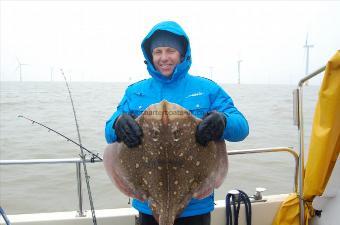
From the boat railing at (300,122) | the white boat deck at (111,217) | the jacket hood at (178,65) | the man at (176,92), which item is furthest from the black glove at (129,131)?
the boat railing at (300,122)

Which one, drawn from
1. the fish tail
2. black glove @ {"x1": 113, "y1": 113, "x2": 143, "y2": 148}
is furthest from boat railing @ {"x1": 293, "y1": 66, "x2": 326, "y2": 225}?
black glove @ {"x1": 113, "y1": 113, "x2": 143, "y2": 148}

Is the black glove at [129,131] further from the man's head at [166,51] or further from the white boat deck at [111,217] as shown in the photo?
the white boat deck at [111,217]

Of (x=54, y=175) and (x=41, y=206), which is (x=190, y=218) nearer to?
(x=41, y=206)

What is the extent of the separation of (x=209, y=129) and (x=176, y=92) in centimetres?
65

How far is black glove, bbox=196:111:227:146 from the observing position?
85.4 inches

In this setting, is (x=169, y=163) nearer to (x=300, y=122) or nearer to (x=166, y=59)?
(x=166, y=59)

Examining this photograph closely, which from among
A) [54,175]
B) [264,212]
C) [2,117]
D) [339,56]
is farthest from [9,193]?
[2,117]

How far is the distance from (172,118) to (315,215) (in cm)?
247

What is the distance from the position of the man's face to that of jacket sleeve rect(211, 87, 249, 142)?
1.39ft

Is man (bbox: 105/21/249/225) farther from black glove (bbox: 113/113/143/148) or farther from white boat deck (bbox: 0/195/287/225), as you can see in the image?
white boat deck (bbox: 0/195/287/225)

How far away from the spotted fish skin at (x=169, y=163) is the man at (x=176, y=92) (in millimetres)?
283

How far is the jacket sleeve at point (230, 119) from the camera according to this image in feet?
7.97

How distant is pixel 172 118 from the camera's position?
211 cm

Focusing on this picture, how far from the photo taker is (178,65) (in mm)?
2742
